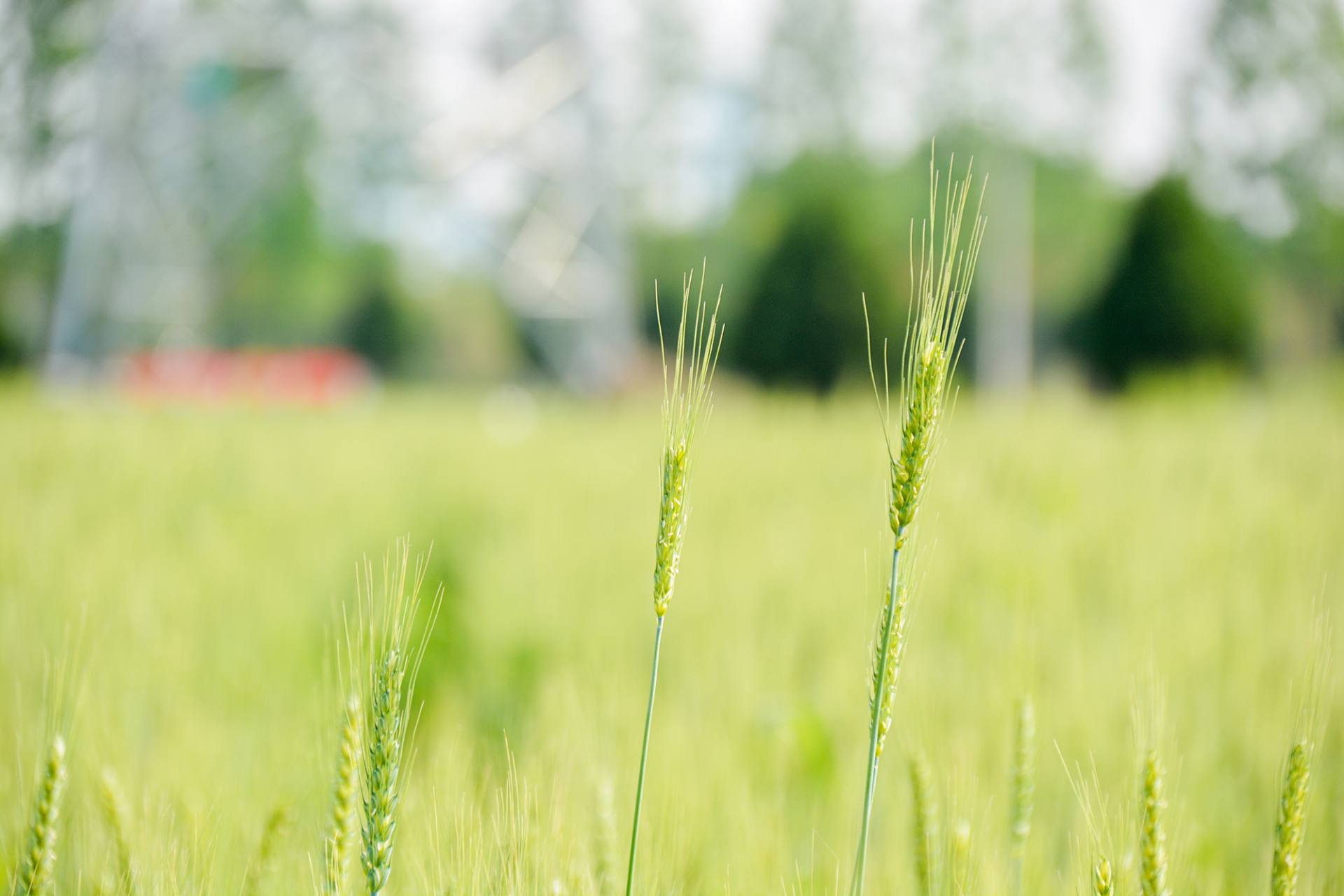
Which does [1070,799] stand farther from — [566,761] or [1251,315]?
[1251,315]

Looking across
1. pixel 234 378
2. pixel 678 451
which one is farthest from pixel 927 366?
pixel 234 378

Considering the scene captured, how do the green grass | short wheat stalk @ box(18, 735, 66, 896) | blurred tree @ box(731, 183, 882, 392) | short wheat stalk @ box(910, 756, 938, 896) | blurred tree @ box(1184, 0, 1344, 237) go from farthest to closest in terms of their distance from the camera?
blurred tree @ box(1184, 0, 1344, 237), blurred tree @ box(731, 183, 882, 392), the green grass, short wheat stalk @ box(910, 756, 938, 896), short wheat stalk @ box(18, 735, 66, 896)

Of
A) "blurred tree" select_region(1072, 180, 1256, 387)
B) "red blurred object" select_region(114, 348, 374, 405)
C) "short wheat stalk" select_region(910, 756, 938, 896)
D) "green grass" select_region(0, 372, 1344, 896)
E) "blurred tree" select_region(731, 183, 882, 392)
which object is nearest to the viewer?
"short wheat stalk" select_region(910, 756, 938, 896)

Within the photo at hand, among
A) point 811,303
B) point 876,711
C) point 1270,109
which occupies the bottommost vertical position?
point 876,711

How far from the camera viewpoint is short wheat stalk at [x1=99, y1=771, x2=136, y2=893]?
0.72 metres

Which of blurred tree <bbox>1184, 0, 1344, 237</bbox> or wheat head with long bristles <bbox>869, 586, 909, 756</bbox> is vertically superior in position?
blurred tree <bbox>1184, 0, 1344, 237</bbox>

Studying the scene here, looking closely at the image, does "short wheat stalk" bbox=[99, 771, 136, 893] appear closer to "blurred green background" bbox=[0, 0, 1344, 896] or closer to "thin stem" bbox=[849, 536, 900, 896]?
"blurred green background" bbox=[0, 0, 1344, 896]

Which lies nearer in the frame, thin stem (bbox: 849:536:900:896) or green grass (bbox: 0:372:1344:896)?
thin stem (bbox: 849:536:900:896)

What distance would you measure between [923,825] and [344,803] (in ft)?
1.43

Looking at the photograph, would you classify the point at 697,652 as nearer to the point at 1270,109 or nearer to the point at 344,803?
the point at 344,803

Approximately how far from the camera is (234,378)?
10.9m

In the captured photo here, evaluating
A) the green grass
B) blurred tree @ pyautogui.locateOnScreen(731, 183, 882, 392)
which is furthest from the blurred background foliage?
the green grass

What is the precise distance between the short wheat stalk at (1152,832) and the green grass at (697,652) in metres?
0.09

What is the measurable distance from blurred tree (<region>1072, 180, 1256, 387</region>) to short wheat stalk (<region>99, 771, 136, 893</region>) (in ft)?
37.1
